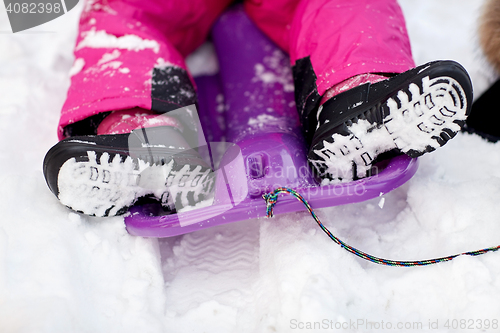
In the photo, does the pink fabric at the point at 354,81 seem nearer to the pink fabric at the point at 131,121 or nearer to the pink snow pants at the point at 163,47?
the pink snow pants at the point at 163,47

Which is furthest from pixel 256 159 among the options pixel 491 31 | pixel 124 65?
pixel 491 31

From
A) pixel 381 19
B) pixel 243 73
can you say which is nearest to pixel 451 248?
pixel 381 19

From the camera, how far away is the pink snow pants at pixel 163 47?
0.63 meters

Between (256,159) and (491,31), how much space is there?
51cm

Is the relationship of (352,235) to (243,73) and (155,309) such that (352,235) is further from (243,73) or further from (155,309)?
(243,73)

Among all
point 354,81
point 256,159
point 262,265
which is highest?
point 354,81

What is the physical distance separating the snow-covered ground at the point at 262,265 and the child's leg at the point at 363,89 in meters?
0.13

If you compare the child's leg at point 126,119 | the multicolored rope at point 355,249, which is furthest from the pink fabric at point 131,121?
the multicolored rope at point 355,249

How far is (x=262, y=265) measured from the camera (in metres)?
0.61

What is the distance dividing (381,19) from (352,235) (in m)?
0.39

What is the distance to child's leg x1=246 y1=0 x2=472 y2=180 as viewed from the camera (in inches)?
19.6

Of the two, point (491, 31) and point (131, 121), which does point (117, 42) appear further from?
point (491, 31)

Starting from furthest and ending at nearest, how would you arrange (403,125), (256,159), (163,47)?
(163,47)
(256,159)
(403,125)

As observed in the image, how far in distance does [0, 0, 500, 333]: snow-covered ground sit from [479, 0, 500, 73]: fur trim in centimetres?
3
